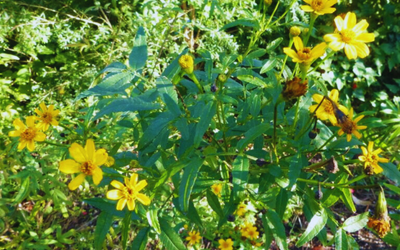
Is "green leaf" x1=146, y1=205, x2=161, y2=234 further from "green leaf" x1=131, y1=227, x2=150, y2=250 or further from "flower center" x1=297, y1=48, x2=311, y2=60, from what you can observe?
"flower center" x1=297, y1=48, x2=311, y2=60

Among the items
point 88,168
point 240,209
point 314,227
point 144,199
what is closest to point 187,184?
point 144,199

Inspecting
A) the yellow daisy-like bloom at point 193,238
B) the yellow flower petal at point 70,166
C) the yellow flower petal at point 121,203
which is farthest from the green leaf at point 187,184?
the yellow daisy-like bloom at point 193,238

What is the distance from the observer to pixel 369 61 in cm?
262

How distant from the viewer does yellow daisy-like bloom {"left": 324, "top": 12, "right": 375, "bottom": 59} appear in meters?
0.73

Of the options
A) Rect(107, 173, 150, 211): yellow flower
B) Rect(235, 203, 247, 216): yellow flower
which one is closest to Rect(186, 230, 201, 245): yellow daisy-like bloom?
Rect(235, 203, 247, 216): yellow flower

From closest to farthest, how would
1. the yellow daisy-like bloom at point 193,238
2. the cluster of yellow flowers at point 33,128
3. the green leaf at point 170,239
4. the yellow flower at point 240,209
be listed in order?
1. the green leaf at point 170,239
2. the cluster of yellow flowers at point 33,128
3. the yellow flower at point 240,209
4. the yellow daisy-like bloom at point 193,238

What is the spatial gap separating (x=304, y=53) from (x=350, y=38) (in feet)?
0.36

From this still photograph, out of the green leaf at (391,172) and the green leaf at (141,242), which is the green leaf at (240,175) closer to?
the green leaf at (141,242)

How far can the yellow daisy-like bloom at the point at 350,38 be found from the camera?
73 cm

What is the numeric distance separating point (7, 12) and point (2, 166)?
4.13 feet


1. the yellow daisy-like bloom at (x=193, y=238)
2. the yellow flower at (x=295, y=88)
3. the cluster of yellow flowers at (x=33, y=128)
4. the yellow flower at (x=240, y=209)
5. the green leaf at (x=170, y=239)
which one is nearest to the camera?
the yellow flower at (x=295, y=88)

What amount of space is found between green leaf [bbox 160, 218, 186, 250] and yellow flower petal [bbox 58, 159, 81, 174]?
229 millimetres

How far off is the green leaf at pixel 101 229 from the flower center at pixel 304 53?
21.5 inches

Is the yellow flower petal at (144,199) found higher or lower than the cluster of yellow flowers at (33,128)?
higher
